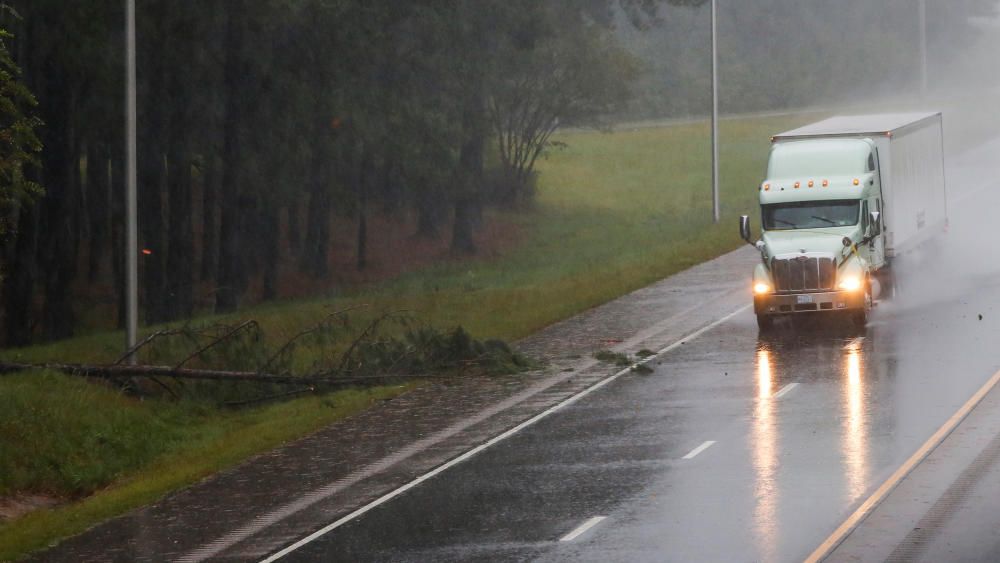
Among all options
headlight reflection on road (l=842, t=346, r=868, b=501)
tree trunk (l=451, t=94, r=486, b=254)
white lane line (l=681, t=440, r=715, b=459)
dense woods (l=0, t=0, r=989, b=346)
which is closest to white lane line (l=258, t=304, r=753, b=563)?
white lane line (l=681, t=440, r=715, b=459)

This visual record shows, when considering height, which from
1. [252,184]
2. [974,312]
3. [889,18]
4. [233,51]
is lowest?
[974,312]

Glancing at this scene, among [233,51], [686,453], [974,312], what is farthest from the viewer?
[233,51]

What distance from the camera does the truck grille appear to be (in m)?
28.4

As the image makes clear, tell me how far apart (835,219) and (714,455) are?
11.1 meters

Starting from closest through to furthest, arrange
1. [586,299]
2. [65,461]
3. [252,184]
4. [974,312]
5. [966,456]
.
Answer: [966,456] → [65,461] → [974,312] → [586,299] → [252,184]

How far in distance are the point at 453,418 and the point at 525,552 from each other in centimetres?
812

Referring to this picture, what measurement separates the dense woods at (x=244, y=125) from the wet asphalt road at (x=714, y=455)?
11212 millimetres

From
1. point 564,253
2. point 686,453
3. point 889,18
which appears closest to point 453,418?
point 686,453

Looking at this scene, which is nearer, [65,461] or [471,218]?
[65,461]

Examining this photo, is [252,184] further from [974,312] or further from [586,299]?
Answer: [974,312]

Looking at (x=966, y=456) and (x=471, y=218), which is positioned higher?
(x=471, y=218)

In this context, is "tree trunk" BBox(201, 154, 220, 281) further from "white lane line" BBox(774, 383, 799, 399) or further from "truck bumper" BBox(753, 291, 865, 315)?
"white lane line" BBox(774, 383, 799, 399)

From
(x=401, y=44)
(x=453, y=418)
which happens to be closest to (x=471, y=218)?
(x=401, y=44)

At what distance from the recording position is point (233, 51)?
4153 centimetres
